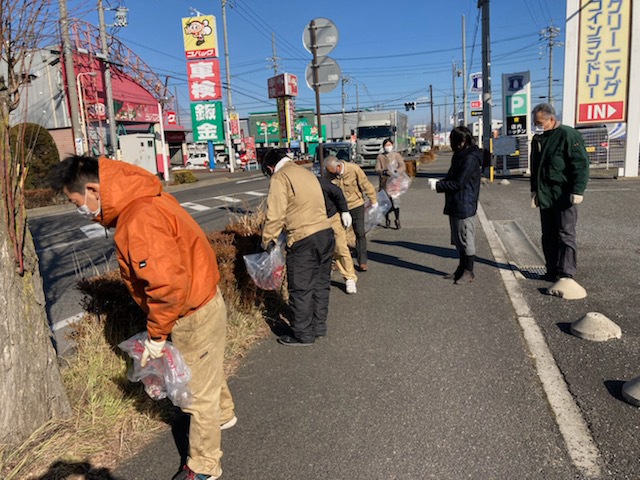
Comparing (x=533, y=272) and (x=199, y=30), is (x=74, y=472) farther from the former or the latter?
(x=199, y=30)

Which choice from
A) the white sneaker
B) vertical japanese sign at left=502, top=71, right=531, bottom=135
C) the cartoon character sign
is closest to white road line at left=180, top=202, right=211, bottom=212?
the white sneaker

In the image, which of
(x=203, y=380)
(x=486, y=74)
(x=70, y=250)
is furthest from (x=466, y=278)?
(x=486, y=74)

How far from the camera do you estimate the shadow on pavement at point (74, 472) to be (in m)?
2.67

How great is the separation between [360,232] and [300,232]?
9.17ft

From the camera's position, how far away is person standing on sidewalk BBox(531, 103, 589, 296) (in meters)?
5.50

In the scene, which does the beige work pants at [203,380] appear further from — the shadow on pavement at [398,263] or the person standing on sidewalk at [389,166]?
the person standing on sidewalk at [389,166]

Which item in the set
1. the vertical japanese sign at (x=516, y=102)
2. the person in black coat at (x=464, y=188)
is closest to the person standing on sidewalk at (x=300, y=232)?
the person in black coat at (x=464, y=188)

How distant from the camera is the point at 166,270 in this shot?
2.32m

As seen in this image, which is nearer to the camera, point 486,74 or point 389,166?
point 389,166

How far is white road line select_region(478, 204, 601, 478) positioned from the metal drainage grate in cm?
80

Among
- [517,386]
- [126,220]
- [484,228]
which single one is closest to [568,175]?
[517,386]

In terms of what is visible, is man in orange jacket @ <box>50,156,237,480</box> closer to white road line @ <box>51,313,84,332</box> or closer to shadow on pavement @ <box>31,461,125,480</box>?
shadow on pavement @ <box>31,461,125,480</box>

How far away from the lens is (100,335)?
3.86 m

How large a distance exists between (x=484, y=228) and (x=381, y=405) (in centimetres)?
717
